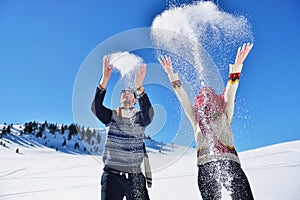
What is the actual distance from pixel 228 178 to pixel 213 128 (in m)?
0.51

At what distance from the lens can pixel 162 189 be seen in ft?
19.1

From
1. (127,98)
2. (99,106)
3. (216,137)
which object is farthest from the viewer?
(127,98)

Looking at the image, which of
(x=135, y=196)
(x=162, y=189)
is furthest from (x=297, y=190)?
(x=135, y=196)

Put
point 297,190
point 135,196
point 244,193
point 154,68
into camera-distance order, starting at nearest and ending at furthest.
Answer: point 244,193 < point 135,196 < point 154,68 < point 297,190

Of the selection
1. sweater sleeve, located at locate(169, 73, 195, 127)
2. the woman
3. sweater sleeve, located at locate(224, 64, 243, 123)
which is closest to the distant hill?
Result: sweater sleeve, located at locate(169, 73, 195, 127)

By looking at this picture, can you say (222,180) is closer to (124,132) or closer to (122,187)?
(122,187)

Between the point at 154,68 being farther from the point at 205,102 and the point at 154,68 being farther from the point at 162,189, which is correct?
the point at 162,189

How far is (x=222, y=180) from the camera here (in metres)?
2.83

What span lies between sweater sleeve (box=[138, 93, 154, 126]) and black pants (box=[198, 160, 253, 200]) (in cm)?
76

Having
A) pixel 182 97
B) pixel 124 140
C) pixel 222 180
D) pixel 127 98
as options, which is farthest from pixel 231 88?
pixel 124 140

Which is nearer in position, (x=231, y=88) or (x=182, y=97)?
(x=231, y=88)

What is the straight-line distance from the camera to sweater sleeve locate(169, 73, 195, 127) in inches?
128

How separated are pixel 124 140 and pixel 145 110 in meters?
0.41

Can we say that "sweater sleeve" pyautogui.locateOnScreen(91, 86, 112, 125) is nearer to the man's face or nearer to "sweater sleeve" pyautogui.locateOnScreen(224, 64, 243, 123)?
the man's face
